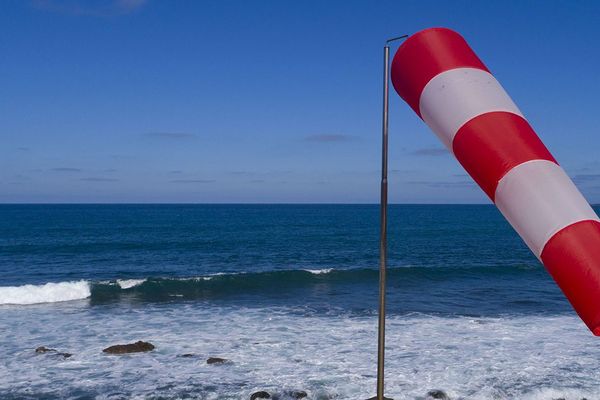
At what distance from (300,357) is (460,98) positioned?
11.7 meters

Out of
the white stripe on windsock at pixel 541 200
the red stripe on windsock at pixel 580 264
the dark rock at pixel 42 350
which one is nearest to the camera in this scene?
the red stripe on windsock at pixel 580 264

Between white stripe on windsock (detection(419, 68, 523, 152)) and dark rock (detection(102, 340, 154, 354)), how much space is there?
12.9 metres

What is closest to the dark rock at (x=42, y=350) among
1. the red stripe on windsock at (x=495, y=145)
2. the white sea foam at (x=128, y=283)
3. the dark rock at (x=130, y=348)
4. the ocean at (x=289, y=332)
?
the ocean at (x=289, y=332)

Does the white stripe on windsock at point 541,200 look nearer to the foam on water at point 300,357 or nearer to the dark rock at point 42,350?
the foam on water at point 300,357

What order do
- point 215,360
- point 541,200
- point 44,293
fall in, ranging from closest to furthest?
point 541,200 < point 215,360 < point 44,293

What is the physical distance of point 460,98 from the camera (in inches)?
76.6

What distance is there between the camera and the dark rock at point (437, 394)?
412 inches

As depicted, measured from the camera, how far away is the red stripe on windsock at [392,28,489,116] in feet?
6.62

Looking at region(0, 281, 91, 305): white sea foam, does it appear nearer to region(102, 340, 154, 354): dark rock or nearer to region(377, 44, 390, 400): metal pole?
region(102, 340, 154, 354): dark rock

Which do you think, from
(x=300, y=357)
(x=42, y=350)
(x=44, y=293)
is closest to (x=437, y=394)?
(x=300, y=357)

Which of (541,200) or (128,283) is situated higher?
(541,200)

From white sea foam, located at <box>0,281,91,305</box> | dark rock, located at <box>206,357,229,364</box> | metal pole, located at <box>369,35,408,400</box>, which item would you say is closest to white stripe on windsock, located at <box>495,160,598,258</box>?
metal pole, located at <box>369,35,408,400</box>

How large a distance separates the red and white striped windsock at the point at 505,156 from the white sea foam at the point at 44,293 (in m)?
22.4

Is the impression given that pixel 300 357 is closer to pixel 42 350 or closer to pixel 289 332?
pixel 289 332
